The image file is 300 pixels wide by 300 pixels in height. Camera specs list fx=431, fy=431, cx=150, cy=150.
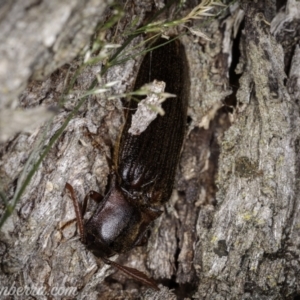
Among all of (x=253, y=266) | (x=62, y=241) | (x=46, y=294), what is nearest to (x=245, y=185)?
(x=253, y=266)

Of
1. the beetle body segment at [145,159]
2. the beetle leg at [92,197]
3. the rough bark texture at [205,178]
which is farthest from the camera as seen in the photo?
the beetle body segment at [145,159]

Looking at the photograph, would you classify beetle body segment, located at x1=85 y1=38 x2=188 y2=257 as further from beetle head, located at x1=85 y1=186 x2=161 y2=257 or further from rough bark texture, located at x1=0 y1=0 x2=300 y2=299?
rough bark texture, located at x1=0 y1=0 x2=300 y2=299

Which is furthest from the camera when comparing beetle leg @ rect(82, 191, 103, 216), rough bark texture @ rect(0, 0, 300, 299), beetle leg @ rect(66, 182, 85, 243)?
beetle leg @ rect(82, 191, 103, 216)

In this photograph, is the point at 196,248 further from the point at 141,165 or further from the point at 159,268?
the point at 141,165

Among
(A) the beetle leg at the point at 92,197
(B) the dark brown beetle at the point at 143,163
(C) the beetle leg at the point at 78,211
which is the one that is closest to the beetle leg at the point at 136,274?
(B) the dark brown beetle at the point at 143,163

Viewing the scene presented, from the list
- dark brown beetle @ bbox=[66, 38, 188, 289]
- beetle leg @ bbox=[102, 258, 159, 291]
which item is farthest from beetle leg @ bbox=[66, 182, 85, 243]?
beetle leg @ bbox=[102, 258, 159, 291]

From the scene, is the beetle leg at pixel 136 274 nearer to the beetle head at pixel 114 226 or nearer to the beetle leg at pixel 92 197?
the beetle head at pixel 114 226

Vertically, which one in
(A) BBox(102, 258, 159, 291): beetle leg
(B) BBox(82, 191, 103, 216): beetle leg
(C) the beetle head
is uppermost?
(B) BBox(82, 191, 103, 216): beetle leg
